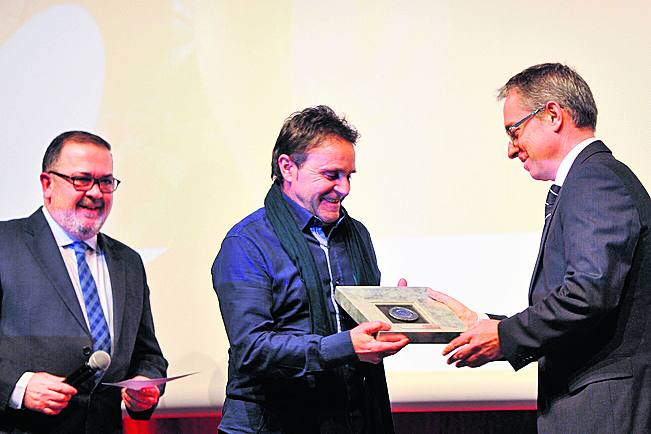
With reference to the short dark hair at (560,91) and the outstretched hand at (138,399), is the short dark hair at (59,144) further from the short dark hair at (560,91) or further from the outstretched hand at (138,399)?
the short dark hair at (560,91)

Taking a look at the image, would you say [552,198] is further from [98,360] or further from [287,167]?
[98,360]

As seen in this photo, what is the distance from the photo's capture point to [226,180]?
3.43 metres

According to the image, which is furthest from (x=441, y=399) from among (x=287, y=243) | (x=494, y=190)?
(x=287, y=243)

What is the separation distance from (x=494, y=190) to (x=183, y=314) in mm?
1315

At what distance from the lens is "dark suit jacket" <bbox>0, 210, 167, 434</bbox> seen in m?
2.47

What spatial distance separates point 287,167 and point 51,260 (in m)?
0.76

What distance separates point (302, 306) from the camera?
2.37 meters

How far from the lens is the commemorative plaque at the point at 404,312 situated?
2.20m

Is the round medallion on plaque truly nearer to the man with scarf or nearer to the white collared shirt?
the man with scarf

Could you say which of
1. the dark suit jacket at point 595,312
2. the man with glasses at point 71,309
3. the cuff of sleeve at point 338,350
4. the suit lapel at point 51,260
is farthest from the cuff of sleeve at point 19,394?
the dark suit jacket at point 595,312

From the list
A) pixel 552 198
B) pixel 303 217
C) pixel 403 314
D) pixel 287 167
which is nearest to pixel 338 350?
pixel 403 314

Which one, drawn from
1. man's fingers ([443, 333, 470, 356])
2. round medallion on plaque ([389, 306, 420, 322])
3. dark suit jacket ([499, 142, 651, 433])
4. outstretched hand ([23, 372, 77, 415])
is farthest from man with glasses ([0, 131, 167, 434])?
dark suit jacket ([499, 142, 651, 433])

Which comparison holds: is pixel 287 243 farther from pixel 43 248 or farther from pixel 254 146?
pixel 254 146

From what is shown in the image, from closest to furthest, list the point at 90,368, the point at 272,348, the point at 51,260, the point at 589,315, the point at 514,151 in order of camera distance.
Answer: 1. the point at 589,315
2. the point at 272,348
3. the point at 90,368
4. the point at 514,151
5. the point at 51,260
